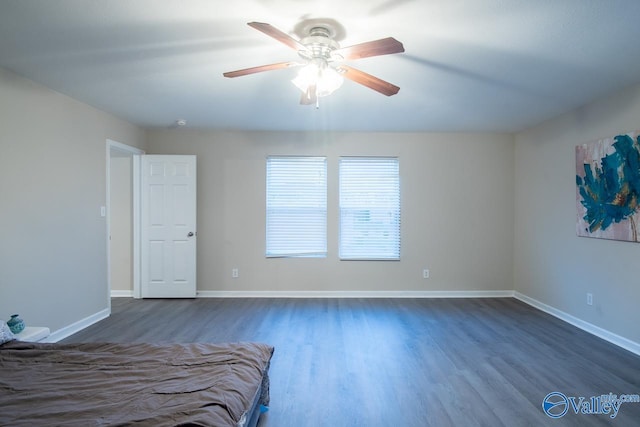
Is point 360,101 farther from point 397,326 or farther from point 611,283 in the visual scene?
point 611,283

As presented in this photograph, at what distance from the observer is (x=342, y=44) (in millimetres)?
2084

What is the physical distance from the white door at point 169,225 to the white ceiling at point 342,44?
0.94m

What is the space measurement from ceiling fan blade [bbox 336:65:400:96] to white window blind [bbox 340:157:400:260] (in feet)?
7.61

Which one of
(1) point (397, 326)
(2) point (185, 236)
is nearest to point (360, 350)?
→ (1) point (397, 326)

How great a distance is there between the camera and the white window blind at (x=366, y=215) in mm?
4449

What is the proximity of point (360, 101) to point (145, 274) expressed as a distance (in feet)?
12.4

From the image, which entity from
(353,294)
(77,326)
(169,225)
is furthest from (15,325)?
(353,294)

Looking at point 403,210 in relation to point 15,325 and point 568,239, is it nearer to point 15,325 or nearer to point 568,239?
point 568,239

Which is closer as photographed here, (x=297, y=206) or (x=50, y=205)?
(x=50, y=205)

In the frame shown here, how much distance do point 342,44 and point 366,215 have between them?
272cm

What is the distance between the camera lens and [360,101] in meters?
3.16

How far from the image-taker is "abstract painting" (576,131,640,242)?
276cm

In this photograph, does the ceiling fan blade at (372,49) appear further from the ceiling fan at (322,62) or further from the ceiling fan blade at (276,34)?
the ceiling fan blade at (276,34)

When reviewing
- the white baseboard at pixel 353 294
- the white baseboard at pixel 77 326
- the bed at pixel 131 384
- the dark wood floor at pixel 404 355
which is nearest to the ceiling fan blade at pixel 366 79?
the bed at pixel 131 384
